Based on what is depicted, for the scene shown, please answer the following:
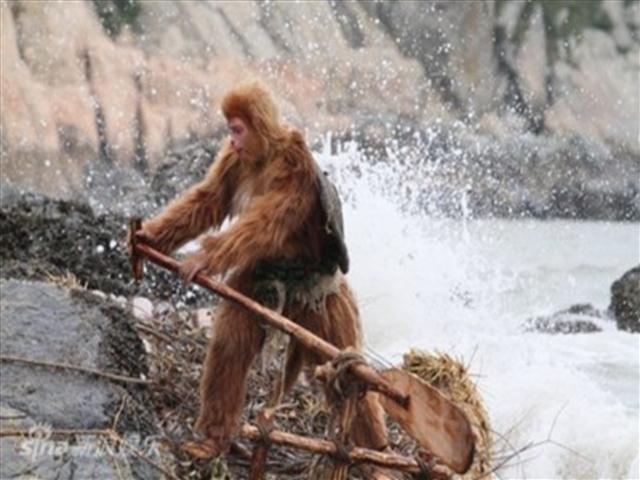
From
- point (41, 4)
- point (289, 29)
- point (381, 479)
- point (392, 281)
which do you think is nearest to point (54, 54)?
point (41, 4)

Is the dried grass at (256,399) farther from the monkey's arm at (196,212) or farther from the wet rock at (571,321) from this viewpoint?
the wet rock at (571,321)

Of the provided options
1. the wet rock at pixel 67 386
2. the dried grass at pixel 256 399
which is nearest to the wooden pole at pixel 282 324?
the wet rock at pixel 67 386

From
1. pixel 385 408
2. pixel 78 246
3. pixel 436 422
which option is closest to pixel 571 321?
pixel 78 246

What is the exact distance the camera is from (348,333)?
3344 millimetres

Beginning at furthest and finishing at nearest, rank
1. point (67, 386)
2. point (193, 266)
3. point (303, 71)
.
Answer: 1. point (303, 71)
2. point (67, 386)
3. point (193, 266)

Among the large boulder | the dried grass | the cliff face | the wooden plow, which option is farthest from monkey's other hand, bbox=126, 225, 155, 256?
the cliff face

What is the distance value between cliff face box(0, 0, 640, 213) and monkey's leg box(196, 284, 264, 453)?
7062 millimetres

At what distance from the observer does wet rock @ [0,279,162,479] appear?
344 centimetres

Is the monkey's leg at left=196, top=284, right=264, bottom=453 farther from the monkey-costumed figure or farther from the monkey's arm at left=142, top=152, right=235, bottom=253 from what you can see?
the monkey's arm at left=142, top=152, right=235, bottom=253

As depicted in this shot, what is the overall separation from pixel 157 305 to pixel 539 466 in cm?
228

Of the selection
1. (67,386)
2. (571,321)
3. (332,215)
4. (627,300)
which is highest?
(627,300)

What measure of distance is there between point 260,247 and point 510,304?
8.14 meters

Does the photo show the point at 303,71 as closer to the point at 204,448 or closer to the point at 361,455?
the point at 204,448

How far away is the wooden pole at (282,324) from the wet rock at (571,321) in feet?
24.2
